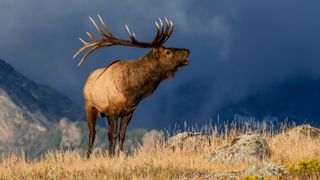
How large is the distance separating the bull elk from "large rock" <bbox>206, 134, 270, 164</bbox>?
2320 millimetres

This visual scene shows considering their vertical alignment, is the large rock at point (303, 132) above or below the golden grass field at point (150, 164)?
above

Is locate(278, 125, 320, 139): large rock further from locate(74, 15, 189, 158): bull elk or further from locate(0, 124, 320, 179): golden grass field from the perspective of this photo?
locate(74, 15, 189, 158): bull elk

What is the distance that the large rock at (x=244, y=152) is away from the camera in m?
14.1

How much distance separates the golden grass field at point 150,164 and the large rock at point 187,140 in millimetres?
374

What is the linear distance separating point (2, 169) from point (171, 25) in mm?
5245

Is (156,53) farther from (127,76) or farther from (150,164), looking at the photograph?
(150,164)

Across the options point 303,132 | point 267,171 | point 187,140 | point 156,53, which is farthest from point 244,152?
point 303,132

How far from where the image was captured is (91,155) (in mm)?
15633

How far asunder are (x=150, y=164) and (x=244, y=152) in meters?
2.63

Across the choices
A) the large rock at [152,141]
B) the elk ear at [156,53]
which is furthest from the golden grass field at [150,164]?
the elk ear at [156,53]

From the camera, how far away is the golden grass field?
11305 millimetres

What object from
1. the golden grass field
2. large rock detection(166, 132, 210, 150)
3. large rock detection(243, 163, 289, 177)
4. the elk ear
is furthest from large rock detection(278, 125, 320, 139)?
large rock detection(243, 163, 289, 177)

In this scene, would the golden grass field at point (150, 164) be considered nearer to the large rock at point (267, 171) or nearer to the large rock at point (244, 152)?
the large rock at point (267, 171)

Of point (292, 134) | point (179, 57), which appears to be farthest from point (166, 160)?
point (292, 134)
